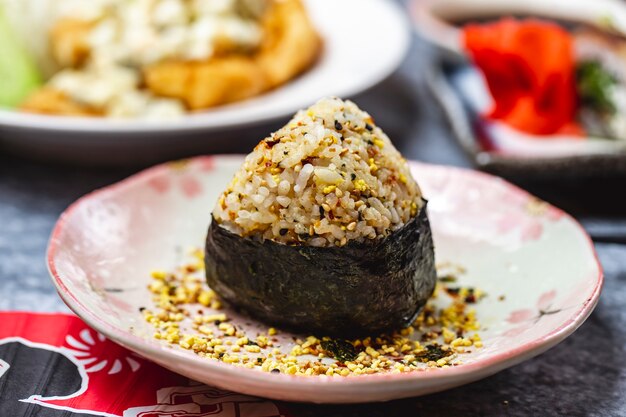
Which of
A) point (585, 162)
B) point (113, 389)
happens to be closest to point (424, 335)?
point (113, 389)

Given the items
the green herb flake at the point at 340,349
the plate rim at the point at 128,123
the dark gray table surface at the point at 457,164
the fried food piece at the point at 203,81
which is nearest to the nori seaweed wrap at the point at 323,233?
the green herb flake at the point at 340,349

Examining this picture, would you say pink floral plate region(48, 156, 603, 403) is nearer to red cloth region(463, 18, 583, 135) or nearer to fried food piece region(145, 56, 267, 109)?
fried food piece region(145, 56, 267, 109)

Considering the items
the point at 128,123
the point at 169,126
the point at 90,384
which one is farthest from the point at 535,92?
the point at 90,384

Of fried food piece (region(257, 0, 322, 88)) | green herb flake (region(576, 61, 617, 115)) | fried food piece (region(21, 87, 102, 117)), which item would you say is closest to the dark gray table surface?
fried food piece (region(21, 87, 102, 117))

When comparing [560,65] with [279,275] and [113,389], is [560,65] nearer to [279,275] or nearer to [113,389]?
[279,275]

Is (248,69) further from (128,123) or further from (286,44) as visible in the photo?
(128,123)

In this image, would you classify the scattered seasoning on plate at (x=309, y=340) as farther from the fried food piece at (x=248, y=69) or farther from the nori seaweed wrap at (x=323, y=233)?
the fried food piece at (x=248, y=69)

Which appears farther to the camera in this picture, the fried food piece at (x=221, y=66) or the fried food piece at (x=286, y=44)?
the fried food piece at (x=286, y=44)
